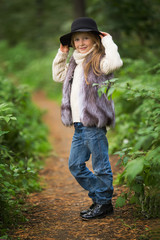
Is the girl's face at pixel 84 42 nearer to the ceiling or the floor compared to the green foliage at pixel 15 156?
nearer to the ceiling

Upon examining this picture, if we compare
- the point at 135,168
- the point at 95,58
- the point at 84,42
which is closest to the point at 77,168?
the point at 135,168

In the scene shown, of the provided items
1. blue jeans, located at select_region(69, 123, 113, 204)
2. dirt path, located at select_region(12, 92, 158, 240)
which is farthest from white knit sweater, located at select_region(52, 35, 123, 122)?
dirt path, located at select_region(12, 92, 158, 240)

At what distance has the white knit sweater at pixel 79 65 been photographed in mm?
3039

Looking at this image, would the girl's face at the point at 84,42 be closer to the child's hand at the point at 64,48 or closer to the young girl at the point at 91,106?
the young girl at the point at 91,106

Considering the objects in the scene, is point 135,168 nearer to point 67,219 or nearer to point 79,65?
point 67,219

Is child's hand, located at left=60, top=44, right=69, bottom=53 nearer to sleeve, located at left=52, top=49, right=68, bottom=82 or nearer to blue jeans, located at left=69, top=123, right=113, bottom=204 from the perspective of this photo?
sleeve, located at left=52, top=49, right=68, bottom=82

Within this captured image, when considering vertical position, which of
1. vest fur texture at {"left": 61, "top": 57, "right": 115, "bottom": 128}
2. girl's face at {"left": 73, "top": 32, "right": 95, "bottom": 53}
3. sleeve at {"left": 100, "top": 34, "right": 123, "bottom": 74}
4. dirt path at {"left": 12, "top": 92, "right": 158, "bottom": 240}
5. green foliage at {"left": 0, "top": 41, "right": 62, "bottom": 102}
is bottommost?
dirt path at {"left": 12, "top": 92, "right": 158, "bottom": 240}

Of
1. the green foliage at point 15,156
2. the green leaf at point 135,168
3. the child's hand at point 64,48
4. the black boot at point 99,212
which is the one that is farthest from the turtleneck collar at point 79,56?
the black boot at point 99,212

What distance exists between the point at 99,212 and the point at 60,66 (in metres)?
1.78

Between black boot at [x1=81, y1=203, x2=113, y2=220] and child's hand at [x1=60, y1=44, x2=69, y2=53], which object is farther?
child's hand at [x1=60, y1=44, x2=69, y2=53]

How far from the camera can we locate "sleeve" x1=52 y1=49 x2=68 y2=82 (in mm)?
3492

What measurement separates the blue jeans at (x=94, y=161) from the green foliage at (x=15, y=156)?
561 mm

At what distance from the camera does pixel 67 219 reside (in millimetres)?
3281

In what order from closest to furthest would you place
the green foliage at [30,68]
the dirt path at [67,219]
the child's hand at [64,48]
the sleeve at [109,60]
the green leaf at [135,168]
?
the green leaf at [135,168] → the dirt path at [67,219] → the sleeve at [109,60] → the child's hand at [64,48] → the green foliage at [30,68]
